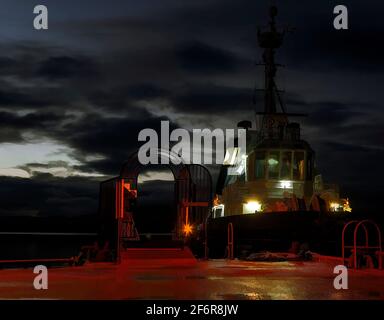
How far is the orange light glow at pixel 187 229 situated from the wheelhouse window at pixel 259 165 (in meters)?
10.3

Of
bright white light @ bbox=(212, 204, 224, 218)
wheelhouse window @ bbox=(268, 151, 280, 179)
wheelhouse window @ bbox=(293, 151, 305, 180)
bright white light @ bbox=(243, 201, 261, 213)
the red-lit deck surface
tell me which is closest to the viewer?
the red-lit deck surface

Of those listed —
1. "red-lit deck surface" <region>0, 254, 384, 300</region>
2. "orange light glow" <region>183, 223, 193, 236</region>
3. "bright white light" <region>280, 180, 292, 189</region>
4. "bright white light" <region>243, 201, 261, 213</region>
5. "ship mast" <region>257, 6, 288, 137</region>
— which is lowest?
"red-lit deck surface" <region>0, 254, 384, 300</region>

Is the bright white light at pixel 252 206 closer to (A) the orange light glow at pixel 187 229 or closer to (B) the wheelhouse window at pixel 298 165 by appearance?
(B) the wheelhouse window at pixel 298 165

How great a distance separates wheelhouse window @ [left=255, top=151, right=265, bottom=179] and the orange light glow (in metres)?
10.3

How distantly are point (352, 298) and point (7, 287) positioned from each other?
555 cm

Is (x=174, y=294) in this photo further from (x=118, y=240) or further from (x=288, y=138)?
(x=288, y=138)

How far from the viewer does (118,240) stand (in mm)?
16469

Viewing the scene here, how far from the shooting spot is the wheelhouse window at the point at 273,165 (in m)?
35.5

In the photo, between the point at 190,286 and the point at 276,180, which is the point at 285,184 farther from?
the point at 190,286

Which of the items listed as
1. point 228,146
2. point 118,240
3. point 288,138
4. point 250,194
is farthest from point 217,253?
point 118,240

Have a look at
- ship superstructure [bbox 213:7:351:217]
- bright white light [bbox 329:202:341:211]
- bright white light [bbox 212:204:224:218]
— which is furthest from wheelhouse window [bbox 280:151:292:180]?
bright white light [bbox 212:204:224:218]

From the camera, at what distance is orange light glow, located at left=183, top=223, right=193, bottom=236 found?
84.2 feet

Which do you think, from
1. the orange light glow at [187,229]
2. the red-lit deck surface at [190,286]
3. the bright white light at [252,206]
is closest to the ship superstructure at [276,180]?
the bright white light at [252,206]

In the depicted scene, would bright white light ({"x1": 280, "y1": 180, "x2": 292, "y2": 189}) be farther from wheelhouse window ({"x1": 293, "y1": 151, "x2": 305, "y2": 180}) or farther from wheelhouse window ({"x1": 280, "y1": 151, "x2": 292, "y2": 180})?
wheelhouse window ({"x1": 293, "y1": 151, "x2": 305, "y2": 180})
